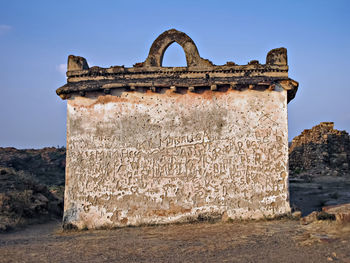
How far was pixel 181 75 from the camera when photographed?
8688mm

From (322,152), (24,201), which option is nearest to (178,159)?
(24,201)

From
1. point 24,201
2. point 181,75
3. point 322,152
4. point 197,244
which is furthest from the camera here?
point 322,152

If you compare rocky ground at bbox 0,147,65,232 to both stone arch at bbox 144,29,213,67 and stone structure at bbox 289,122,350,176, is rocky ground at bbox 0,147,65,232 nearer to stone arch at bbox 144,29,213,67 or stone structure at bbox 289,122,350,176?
stone arch at bbox 144,29,213,67

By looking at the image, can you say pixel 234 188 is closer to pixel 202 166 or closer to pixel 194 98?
pixel 202 166

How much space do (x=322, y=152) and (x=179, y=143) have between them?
13151 millimetres

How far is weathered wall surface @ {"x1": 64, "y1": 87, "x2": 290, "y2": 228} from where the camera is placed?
8.20 metres

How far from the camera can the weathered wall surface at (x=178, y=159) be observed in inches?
323

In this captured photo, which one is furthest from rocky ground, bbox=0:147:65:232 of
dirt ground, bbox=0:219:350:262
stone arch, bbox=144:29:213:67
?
stone arch, bbox=144:29:213:67

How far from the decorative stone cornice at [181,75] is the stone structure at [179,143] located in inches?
1.0

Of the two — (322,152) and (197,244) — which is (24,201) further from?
(322,152)

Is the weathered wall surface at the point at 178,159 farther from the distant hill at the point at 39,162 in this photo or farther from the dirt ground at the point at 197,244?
the distant hill at the point at 39,162

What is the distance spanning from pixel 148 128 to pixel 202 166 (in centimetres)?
161

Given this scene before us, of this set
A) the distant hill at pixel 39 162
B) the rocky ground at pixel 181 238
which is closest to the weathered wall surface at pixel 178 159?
the rocky ground at pixel 181 238

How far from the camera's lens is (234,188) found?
820cm
